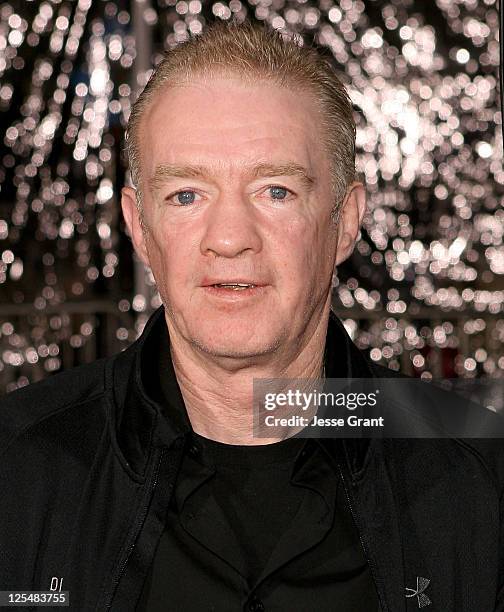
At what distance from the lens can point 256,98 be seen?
3.19 feet

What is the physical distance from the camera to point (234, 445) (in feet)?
3.32

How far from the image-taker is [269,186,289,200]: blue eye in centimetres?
97

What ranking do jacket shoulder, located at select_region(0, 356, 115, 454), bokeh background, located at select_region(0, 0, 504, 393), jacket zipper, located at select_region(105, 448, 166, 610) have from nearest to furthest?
jacket zipper, located at select_region(105, 448, 166, 610)
jacket shoulder, located at select_region(0, 356, 115, 454)
bokeh background, located at select_region(0, 0, 504, 393)

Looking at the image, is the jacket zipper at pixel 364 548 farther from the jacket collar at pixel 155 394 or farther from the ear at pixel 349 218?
the ear at pixel 349 218

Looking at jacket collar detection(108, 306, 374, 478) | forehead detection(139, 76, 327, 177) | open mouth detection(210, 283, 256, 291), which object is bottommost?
jacket collar detection(108, 306, 374, 478)

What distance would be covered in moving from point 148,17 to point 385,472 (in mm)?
1949

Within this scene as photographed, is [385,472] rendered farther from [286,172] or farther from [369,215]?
[369,215]

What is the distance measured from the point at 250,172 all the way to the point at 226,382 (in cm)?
21

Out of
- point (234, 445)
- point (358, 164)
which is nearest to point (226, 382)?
point (234, 445)

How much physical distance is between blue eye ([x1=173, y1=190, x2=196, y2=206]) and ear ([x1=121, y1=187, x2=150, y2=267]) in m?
0.10

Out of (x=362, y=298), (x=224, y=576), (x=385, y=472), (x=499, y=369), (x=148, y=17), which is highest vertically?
(x=148, y=17)

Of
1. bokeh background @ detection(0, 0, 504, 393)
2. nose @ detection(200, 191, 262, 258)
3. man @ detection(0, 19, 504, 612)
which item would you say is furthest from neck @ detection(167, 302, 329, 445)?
bokeh background @ detection(0, 0, 504, 393)

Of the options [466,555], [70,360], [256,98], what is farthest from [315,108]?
[70,360]

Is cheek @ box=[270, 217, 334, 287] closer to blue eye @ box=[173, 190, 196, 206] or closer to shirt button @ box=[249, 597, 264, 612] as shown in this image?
blue eye @ box=[173, 190, 196, 206]
